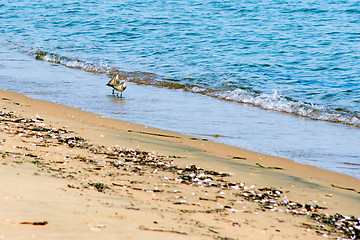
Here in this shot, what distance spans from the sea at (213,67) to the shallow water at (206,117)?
2 cm

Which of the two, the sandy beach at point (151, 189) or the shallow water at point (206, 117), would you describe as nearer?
the sandy beach at point (151, 189)

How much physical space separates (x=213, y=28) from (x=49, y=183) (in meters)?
17.4

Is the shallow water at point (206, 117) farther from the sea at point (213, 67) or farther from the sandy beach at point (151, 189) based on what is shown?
the sandy beach at point (151, 189)

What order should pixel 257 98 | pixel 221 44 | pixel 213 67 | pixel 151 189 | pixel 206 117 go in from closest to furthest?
pixel 151 189, pixel 206 117, pixel 257 98, pixel 213 67, pixel 221 44

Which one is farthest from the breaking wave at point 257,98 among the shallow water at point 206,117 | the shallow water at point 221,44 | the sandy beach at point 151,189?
the sandy beach at point 151,189

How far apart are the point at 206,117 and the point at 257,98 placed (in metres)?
2.48

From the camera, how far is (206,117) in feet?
31.7

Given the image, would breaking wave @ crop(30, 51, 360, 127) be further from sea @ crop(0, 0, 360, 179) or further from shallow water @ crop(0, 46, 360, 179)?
shallow water @ crop(0, 46, 360, 179)

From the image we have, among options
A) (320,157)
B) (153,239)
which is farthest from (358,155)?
(153,239)

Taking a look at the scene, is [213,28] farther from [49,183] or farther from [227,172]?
[49,183]

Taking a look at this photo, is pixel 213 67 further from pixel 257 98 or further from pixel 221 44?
pixel 221 44

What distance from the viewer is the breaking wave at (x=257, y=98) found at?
10500 mm

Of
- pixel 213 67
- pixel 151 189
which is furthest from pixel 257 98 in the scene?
pixel 151 189

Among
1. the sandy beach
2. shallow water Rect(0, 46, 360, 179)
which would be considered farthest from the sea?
the sandy beach
